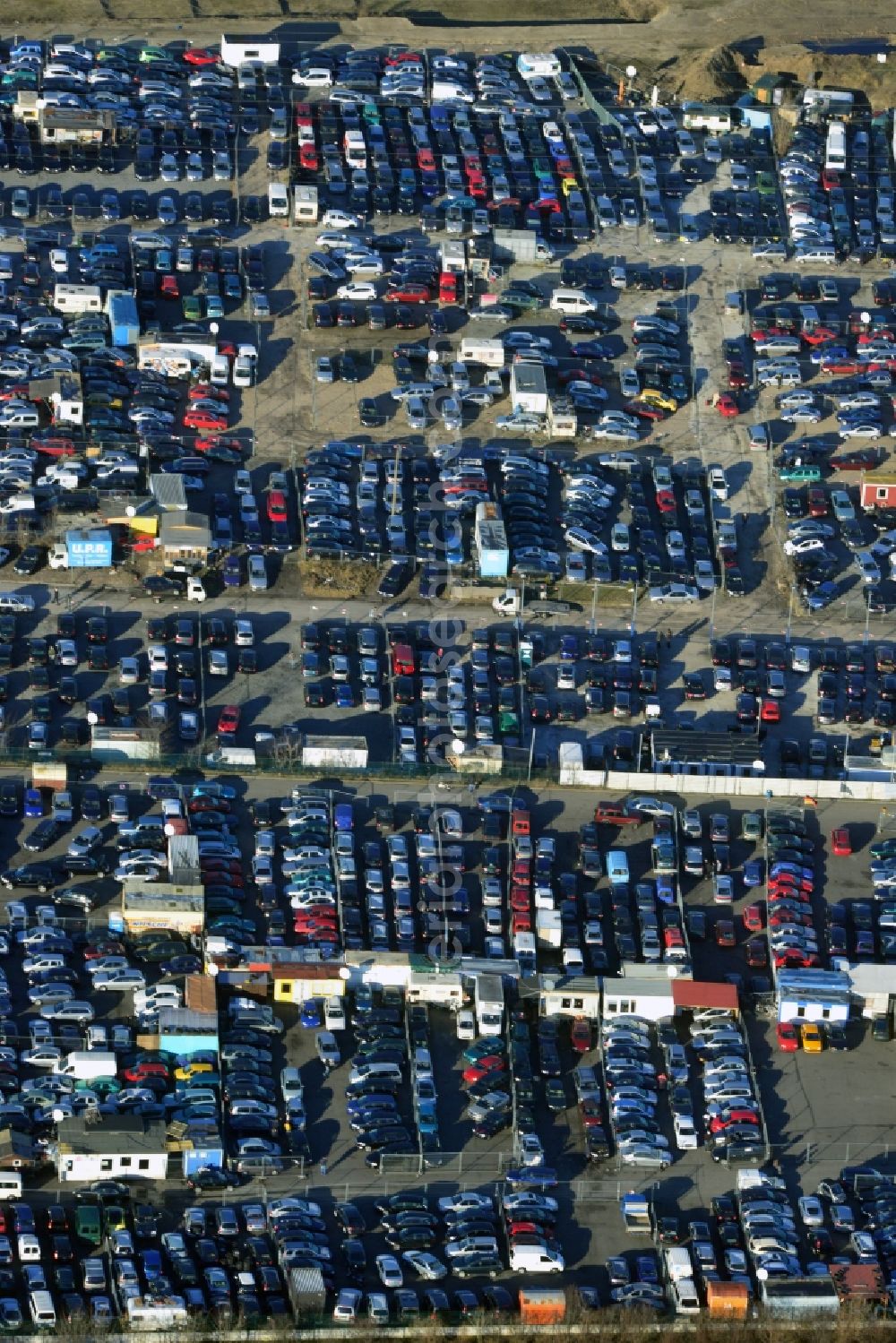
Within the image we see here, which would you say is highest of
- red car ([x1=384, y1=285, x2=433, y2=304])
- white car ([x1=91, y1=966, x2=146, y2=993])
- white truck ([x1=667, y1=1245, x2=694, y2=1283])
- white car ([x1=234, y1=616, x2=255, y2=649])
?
red car ([x1=384, y1=285, x2=433, y2=304])

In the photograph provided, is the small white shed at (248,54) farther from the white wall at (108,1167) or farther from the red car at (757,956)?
the white wall at (108,1167)

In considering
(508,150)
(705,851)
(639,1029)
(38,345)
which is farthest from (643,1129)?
(508,150)

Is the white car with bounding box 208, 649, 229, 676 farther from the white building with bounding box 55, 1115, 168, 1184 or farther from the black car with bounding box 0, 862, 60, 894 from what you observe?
the white building with bounding box 55, 1115, 168, 1184

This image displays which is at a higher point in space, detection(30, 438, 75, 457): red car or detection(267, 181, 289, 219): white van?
detection(267, 181, 289, 219): white van

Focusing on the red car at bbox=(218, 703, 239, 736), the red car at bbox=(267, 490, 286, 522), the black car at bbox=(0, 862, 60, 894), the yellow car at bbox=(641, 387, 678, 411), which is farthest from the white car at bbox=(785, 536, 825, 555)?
the black car at bbox=(0, 862, 60, 894)

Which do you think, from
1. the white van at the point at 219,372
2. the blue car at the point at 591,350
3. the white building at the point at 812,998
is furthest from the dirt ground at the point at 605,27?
the white building at the point at 812,998

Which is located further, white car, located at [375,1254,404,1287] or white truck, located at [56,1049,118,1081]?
white truck, located at [56,1049,118,1081]

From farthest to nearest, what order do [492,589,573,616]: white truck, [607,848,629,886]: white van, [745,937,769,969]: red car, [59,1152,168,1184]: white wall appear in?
[492,589,573,616]: white truck
[607,848,629,886]: white van
[745,937,769,969]: red car
[59,1152,168,1184]: white wall
